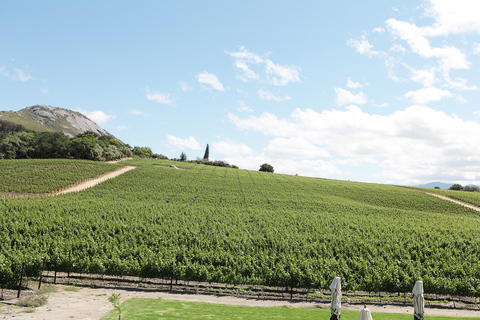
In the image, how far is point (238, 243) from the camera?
95.6ft

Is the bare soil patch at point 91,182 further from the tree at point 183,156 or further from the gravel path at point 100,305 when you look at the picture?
the tree at point 183,156

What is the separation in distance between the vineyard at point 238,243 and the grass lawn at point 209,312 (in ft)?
13.8

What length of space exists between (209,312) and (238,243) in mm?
13055

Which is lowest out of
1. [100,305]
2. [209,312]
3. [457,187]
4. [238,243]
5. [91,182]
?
[100,305]

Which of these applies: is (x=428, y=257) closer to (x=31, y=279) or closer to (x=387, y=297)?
(x=387, y=297)

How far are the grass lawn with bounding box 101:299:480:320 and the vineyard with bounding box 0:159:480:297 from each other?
4.22m

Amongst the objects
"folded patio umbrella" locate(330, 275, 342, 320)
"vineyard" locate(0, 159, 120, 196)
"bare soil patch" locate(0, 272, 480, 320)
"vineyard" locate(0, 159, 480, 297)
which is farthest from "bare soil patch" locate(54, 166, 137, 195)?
"folded patio umbrella" locate(330, 275, 342, 320)

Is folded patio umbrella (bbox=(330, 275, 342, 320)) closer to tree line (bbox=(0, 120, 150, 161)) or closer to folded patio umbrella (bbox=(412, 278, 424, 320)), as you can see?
folded patio umbrella (bbox=(412, 278, 424, 320))

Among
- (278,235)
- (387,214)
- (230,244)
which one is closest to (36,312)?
(230,244)

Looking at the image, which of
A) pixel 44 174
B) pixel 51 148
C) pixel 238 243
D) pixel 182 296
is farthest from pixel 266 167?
pixel 182 296

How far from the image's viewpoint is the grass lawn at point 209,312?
15273mm

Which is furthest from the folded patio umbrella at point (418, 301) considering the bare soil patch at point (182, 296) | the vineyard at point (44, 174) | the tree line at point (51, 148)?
the tree line at point (51, 148)

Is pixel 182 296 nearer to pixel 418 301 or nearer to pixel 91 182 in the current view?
pixel 418 301

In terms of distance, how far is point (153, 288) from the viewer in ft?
71.2
